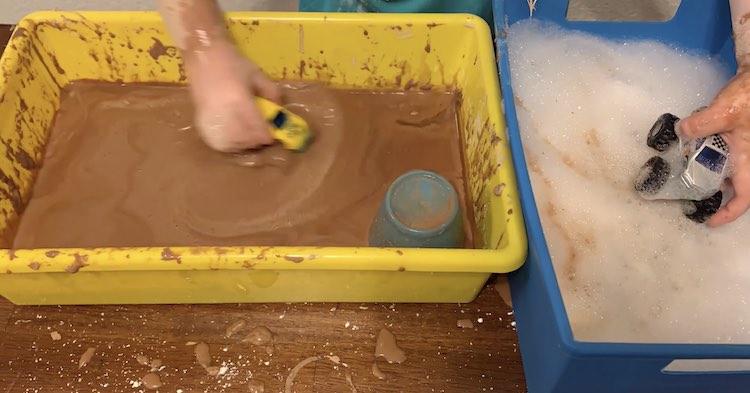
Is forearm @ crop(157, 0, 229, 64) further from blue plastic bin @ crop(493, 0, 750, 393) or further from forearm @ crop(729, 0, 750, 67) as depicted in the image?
forearm @ crop(729, 0, 750, 67)

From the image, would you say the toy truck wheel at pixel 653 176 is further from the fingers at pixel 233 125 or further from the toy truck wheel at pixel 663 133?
the fingers at pixel 233 125

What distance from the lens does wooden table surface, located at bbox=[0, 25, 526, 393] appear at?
701 mm

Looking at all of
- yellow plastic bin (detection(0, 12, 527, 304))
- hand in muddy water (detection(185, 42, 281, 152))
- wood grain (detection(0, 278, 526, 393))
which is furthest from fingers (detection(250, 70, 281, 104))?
wood grain (detection(0, 278, 526, 393))

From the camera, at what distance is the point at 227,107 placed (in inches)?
26.9

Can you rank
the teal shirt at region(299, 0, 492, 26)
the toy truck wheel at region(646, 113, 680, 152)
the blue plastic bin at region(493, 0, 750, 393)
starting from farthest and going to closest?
the teal shirt at region(299, 0, 492, 26), the toy truck wheel at region(646, 113, 680, 152), the blue plastic bin at region(493, 0, 750, 393)

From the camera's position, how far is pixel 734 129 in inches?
28.3

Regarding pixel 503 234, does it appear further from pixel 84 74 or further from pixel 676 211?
pixel 84 74

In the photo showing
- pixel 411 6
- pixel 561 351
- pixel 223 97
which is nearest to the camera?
pixel 561 351

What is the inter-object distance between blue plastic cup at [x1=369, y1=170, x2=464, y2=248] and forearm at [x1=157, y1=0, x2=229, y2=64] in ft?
0.95

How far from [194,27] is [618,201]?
616 millimetres

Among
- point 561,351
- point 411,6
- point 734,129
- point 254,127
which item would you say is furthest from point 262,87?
point 734,129

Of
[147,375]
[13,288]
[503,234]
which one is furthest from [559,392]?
[13,288]

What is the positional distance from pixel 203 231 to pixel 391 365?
0.32 m

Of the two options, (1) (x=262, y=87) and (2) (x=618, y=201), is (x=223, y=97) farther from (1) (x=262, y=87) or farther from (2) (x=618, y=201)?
(2) (x=618, y=201)
